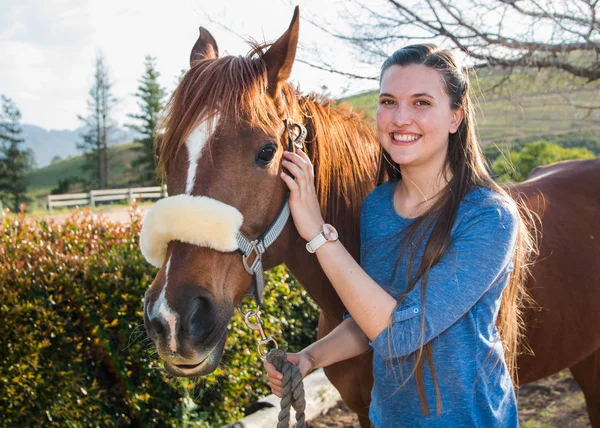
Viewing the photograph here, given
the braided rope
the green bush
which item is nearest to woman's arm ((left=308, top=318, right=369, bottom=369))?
the braided rope

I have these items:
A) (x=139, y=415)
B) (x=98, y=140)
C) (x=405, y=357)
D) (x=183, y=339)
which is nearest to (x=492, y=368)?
(x=405, y=357)

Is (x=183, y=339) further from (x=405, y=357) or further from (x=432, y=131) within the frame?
(x=432, y=131)

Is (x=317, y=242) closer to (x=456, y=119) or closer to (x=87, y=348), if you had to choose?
(x=456, y=119)

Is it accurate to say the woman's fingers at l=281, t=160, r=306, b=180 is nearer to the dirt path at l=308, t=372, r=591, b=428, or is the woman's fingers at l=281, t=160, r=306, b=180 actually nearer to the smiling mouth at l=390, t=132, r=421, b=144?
the smiling mouth at l=390, t=132, r=421, b=144

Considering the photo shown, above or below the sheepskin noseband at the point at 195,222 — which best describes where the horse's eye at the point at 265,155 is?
above

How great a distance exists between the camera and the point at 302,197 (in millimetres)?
1794

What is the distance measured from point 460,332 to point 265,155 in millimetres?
903

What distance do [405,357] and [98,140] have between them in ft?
181

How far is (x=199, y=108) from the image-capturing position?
1.77 metres

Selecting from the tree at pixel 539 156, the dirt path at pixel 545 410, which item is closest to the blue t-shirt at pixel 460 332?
the dirt path at pixel 545 410

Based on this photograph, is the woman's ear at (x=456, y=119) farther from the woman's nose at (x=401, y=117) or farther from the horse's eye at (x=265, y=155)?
the horse's eye at (x=265, y=155)

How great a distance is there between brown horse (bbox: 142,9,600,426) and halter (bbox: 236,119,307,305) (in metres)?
0.02

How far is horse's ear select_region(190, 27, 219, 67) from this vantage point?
2.36 meters

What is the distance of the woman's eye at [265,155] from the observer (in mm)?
1779
